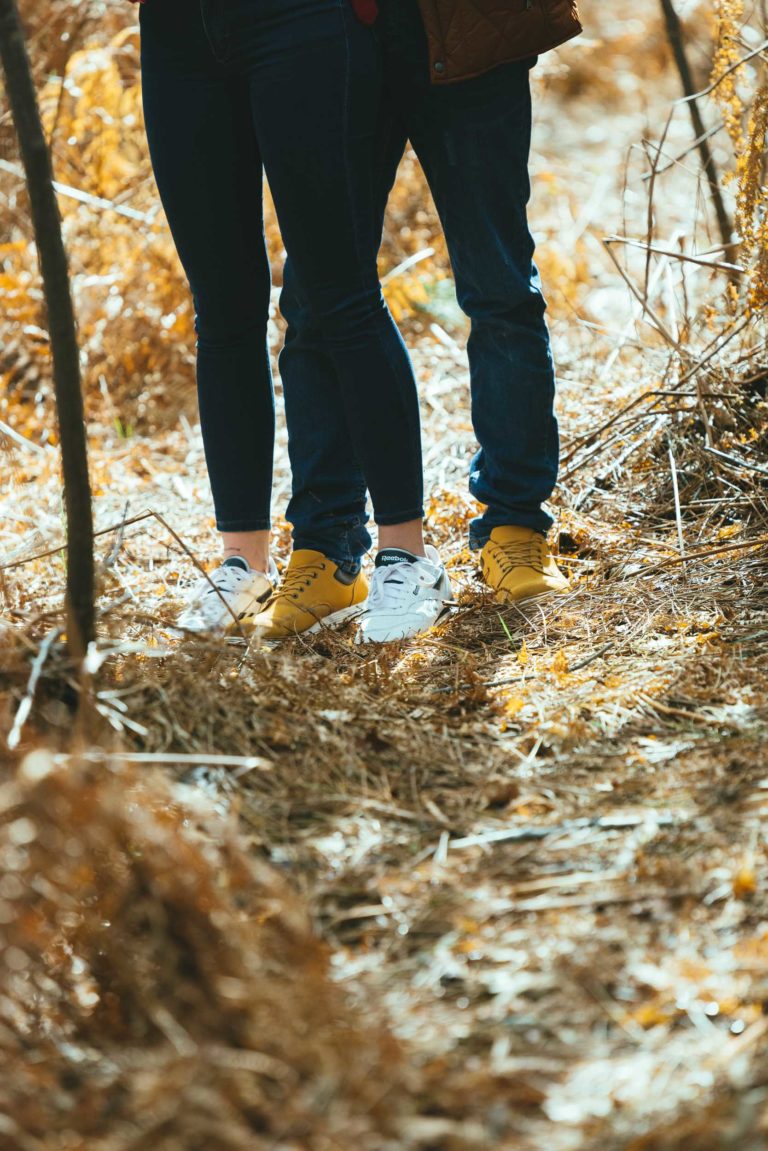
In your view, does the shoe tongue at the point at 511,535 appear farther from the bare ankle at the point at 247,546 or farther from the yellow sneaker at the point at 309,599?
the bare ankle at the point at 247,546

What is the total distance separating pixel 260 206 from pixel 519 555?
719mm

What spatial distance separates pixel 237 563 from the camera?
6.46 ft

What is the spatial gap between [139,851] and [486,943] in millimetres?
333

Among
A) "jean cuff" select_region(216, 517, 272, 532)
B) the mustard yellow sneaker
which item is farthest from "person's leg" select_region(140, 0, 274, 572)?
the mustard yellow sneaker

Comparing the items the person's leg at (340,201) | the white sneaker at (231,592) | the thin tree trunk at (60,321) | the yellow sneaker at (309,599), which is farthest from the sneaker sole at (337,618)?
the thin tree trunk at (60,321)

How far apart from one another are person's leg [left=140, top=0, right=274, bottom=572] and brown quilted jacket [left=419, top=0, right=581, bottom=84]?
285 millimetres

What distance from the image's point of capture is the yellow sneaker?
1.93 metres

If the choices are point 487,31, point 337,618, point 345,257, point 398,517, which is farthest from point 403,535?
point 487,31

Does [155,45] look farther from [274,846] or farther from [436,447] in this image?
[436,447]

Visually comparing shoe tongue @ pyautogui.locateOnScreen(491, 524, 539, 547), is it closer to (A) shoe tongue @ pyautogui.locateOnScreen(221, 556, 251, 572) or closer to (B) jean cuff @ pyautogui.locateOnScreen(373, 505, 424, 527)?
(B) jean cuff @ pyautogui.locateOnScreen(373, 505, 424, 527)

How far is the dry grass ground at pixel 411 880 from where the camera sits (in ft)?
2.87

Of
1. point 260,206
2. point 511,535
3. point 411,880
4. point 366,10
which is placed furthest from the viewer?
point 511,535

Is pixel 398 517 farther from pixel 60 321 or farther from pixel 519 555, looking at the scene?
pixel 60 321

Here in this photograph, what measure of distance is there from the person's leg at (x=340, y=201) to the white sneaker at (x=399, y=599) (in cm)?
9
